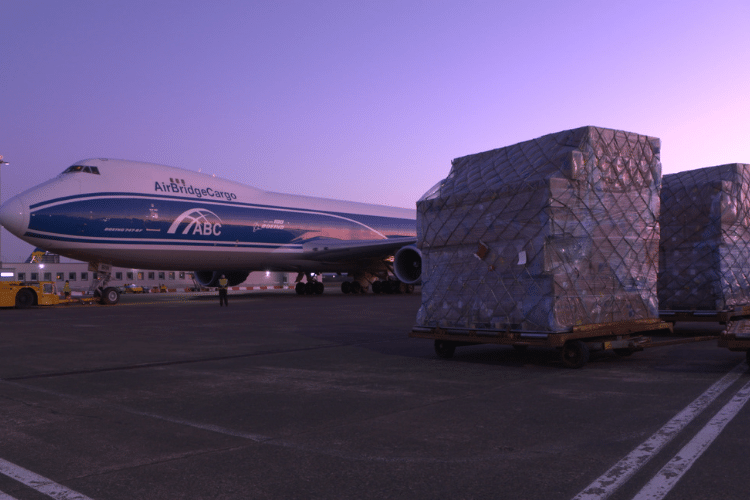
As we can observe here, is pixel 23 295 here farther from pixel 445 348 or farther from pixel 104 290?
pixel 445 348

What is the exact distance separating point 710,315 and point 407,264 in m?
15.9

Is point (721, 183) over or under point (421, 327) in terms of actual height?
over

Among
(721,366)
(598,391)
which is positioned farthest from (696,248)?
(598,391)

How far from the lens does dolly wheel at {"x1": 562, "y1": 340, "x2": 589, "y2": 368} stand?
809 centimetres

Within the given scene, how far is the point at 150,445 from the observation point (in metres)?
4.67

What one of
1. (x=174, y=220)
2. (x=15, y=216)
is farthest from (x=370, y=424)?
(x=174, y=220)

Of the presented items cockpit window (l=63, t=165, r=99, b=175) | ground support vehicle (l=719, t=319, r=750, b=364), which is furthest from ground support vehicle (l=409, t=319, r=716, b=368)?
cockpit window (l=63, t=165, r=99, b=175)

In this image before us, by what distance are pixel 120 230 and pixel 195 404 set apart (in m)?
18.2

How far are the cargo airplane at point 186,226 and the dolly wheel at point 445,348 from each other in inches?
639

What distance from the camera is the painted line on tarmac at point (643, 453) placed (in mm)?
3544

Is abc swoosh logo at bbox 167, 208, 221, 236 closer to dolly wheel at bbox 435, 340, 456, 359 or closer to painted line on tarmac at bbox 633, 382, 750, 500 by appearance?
dolly wheel at bbox 435, 340, 456, 359

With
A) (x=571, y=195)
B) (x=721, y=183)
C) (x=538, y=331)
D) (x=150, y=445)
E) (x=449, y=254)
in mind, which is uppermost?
(x=721, y=183)

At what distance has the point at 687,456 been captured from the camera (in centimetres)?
418

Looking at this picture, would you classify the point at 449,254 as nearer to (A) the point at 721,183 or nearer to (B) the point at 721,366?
(B) the point at 721,366
